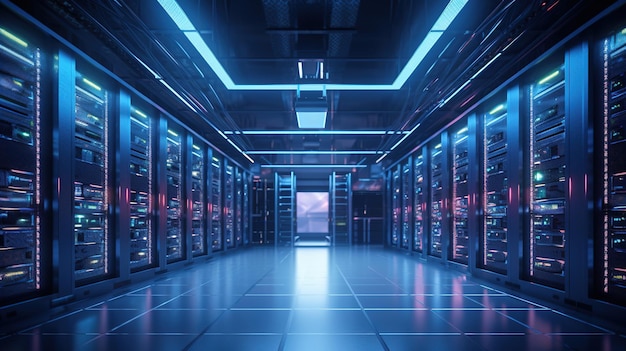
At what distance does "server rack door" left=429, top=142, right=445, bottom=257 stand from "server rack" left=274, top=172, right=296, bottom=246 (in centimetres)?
1103

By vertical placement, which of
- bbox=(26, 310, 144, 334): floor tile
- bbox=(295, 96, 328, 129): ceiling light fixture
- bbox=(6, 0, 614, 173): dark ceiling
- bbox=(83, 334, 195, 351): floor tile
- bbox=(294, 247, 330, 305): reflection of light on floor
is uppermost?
bbox=(6, 0, 614, 173): dark ceiling

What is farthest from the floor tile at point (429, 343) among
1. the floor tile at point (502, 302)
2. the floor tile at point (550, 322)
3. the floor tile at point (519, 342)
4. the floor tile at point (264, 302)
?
the floor tile at point (264, 302)

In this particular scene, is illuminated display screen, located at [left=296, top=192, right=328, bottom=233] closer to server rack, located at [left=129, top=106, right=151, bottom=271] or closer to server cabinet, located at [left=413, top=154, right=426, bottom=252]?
server cabinet, located at [left=413, top=154, right=426, bottom=252]

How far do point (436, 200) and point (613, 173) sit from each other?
8.57 m

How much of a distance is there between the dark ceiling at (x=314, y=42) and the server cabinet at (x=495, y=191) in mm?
829

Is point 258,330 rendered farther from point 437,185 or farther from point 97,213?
point 437,185

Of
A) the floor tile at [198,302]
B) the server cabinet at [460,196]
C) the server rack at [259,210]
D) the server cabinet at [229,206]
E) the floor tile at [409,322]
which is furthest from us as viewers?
the server rack at [259,210]

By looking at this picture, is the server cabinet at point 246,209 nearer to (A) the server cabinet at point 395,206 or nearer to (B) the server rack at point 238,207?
(B) the server rack at point 238,207

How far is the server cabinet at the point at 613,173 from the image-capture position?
5520 mm

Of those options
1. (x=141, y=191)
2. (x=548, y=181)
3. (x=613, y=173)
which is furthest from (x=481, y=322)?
(x=141, y=191)

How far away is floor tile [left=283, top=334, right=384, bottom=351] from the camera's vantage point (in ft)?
14.6

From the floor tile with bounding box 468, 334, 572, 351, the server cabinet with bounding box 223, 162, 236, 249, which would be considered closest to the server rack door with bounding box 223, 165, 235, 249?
the server cabinet with bounding box 223, 162, 236, 249

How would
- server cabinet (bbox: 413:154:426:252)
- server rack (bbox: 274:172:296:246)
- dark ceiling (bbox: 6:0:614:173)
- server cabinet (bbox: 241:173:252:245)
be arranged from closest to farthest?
dark ceiling (bbox: 6:0:614:173)
server cabinet (bbox: 413:154:426:252)
server cabinet (bbox: 241:173:252:245)
server rack (bbox: 274:172:296:246)

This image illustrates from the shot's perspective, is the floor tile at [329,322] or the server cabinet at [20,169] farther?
the server cabinet at [20,169]
